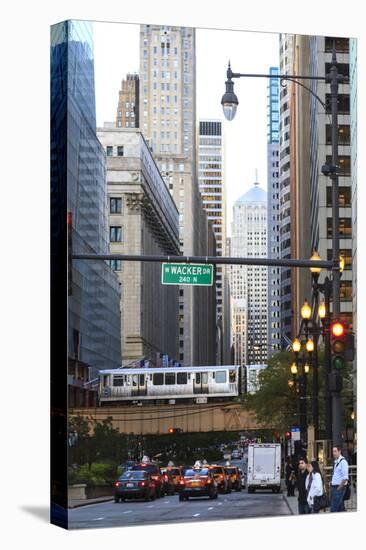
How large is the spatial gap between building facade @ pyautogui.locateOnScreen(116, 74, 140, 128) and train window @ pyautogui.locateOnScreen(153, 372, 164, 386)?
5.54 metres

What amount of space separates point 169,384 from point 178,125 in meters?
5.93

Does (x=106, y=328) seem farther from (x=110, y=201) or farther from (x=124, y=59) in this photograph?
(x=124, y=59)

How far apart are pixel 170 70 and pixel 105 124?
2.29 metres

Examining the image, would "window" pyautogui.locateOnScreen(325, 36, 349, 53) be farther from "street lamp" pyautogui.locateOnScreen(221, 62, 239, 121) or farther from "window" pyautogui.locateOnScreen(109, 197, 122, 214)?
"window" pyautogui.locateOnScreen(109, 197, 122, 214)

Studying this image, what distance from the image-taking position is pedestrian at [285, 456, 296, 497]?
33.2 meters

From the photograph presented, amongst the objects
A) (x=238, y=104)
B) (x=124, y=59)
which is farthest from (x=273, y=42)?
(x=124, y=59)

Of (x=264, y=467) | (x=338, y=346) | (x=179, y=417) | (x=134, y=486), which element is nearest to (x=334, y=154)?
(x=338, y=346)

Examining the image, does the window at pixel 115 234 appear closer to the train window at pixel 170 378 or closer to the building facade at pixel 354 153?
the train window at pixel 170 378

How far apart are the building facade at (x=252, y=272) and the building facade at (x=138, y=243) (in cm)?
152

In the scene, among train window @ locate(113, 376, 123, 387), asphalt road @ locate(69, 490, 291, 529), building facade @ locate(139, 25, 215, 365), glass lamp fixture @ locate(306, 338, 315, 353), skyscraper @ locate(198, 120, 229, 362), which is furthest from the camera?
glass lamp fixture @ locate(306, 338, 315, 353)

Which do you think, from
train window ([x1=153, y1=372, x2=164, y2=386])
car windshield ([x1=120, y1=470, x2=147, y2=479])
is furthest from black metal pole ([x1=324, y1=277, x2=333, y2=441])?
car windshield ([x1=120, y1=470, x2=147, y2=479])

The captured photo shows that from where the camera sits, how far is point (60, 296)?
29281 mm

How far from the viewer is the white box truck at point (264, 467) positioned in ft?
106

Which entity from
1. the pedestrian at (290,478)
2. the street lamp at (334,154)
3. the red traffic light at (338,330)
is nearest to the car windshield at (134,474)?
the pedestrian at (290,478)
